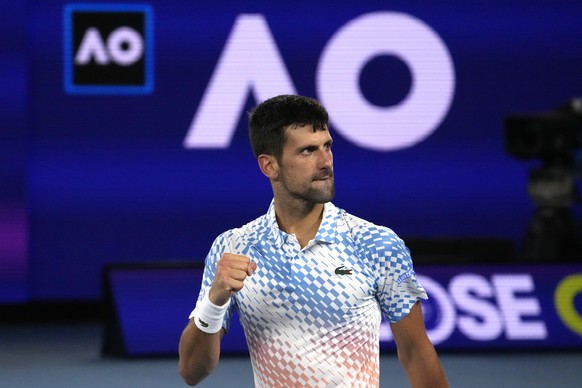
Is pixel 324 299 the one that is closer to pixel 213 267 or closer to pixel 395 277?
pixel 395 277

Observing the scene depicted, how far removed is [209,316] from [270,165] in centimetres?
46

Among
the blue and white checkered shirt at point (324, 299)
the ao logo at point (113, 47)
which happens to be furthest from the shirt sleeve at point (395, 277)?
the ao logo at point (113, 47)

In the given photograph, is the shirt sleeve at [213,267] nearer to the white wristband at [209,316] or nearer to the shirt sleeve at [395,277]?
the white wristband at [209,316]

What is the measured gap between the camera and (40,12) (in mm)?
9102

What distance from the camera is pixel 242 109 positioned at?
9.12m

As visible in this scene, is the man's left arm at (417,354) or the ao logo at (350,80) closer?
→ the man's left arm at (417,354)

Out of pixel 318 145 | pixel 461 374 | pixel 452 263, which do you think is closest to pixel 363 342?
pixel 318 145

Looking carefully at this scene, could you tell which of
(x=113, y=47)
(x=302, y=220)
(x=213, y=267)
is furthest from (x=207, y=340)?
(x=113, y=47)

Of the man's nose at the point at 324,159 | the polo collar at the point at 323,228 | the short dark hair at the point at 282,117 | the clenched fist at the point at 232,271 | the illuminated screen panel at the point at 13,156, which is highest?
the short dark hair at the point at 282,117

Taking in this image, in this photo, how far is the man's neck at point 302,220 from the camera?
3293 millimetres

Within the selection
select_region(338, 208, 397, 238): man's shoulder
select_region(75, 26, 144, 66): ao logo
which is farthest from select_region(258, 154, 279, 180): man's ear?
select_region(75, 26, 144, 66): ao logo

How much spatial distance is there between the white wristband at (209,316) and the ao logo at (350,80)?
19.8 feet

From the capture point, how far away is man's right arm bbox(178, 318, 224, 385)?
3.19m

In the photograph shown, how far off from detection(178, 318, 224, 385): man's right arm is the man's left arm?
19.4 inches
